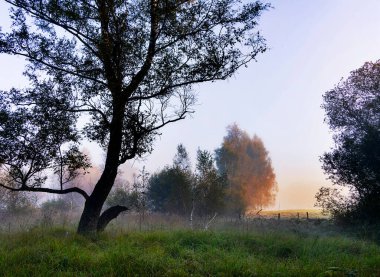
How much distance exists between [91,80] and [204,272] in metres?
10.1

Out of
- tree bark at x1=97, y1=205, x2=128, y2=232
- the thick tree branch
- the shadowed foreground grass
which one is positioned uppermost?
the thick tree branch

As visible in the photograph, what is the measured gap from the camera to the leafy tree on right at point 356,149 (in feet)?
77.4

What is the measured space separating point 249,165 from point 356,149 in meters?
28.5

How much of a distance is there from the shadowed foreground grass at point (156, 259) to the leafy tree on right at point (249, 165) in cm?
3391

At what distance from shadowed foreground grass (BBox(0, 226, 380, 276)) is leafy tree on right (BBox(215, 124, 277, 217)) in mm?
33912

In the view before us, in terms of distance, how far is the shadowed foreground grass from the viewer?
25.0 ft

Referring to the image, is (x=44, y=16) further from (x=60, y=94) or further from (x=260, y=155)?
(x=260, y=155)

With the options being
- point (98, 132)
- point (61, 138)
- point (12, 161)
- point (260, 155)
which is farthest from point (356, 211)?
point (260, 155)

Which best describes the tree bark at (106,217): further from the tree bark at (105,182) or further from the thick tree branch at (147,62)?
the thick tree branch at (147,62)

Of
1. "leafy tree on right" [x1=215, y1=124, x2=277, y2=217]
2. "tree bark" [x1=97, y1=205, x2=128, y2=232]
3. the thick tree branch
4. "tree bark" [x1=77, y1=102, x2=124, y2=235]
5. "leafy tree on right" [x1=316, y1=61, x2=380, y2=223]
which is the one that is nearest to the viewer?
"tree bark" [x1=77, y1=102, x2=124, y2=235]

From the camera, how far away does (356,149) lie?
80.6ft

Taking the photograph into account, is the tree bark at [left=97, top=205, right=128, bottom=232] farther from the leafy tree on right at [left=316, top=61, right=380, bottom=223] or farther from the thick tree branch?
the leafy tree on right at [left=316, top=61, right=380, bottom=223]

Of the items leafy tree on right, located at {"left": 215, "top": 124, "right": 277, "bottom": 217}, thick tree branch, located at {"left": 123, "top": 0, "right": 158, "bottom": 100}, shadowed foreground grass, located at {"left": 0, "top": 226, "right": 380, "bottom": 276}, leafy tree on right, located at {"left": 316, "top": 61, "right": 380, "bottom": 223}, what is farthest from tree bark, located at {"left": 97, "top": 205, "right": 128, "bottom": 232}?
leafy tree on right, located at {"left": 215, "top": 124, "right": 277, "bottom": 217}

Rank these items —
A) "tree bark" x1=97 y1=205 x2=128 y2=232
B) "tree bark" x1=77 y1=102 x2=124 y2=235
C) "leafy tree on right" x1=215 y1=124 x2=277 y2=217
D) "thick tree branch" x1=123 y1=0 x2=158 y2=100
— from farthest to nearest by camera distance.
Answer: "leafy tree on right" x1=215 y1=124 x2=277 y2=217 < "tree bark" x1=97 y1=205 x2=128 y2=232 < "thick tree branch" x1=123 y1=0 x2=158 y2=100 < "tree bark" x1=77 y1=102 x2=124 y2=235
